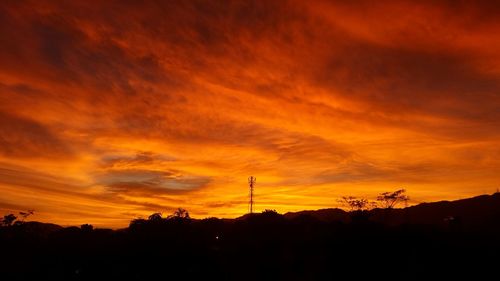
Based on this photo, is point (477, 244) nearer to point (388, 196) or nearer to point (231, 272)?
point (231, 272)

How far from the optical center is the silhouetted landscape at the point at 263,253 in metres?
38.2

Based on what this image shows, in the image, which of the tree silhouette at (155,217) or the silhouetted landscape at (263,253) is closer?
A: the silhouetted landscape at (263,253)

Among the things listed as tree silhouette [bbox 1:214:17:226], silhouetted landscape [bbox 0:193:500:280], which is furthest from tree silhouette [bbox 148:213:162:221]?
tree silhouette [bbox 1:214:17:226]

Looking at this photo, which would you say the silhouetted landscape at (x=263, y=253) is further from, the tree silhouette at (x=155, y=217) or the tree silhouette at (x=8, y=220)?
the tree silhouette at (x=8, y=220)

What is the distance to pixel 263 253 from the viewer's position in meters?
47.2

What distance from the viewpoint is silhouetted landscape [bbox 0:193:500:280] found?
38.2m

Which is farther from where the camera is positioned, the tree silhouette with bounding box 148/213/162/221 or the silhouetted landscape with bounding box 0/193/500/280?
the tree silhouette with bounding box 148/213/162/221

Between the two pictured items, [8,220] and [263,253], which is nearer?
[263,253]

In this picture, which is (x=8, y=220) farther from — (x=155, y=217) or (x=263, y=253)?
(x=263, y=253)

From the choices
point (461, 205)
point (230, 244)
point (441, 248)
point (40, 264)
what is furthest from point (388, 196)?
point (40, 264)

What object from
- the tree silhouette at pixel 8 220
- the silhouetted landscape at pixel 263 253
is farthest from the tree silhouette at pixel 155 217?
the tree silhouette at pixel 8 220

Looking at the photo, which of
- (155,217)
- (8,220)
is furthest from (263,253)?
(8,220)

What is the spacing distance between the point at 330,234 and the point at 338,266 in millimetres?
6153

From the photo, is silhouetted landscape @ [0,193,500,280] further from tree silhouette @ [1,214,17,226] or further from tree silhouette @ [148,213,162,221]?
tree silhouette @ [1,214,17,226]
